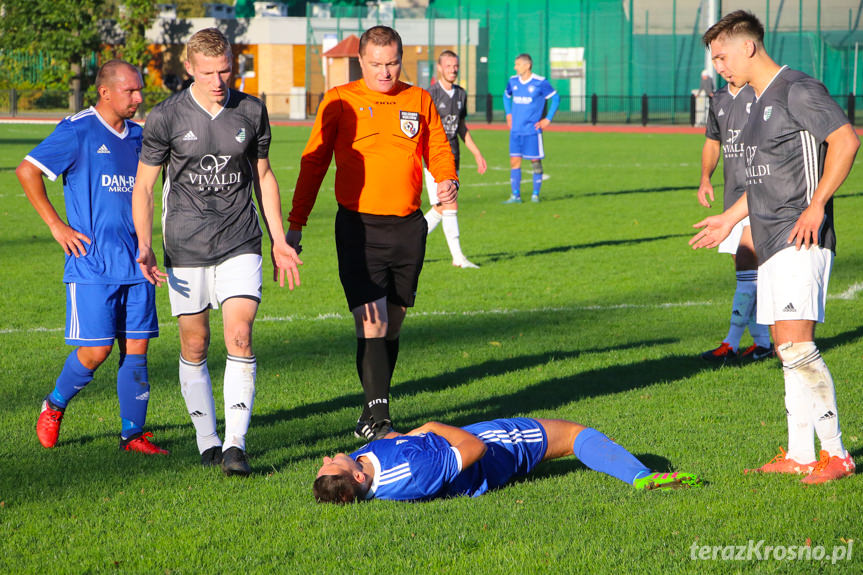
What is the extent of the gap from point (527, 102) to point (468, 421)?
13031 millimetres

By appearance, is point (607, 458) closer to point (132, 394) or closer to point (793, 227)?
point (793, 227)

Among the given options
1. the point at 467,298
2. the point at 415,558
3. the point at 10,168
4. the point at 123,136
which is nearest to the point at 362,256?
the point at 123,136

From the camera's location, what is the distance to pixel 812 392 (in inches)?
191

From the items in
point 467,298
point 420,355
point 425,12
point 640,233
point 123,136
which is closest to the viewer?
point 123,136

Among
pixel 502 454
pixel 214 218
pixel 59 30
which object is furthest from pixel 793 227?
pixel 59 30

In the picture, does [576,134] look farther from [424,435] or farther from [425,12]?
[424,435]

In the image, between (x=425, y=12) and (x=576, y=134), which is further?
(x=425, y=12)

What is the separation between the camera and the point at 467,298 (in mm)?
10289

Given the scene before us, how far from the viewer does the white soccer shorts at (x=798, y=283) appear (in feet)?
15.7

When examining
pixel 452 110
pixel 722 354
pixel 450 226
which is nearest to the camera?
pixel 722 354

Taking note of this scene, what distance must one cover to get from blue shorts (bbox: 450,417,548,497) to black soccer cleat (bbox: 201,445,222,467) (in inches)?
52.0

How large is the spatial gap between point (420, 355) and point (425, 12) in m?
51.1

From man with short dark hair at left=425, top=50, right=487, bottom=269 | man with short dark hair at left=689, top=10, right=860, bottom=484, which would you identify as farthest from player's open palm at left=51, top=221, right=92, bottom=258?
man with short dark hair at left=425, top=50, right=487, bottom=269

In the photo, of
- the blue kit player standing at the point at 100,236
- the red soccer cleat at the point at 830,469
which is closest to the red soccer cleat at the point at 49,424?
the blue kit player standing at the point at 100,236
